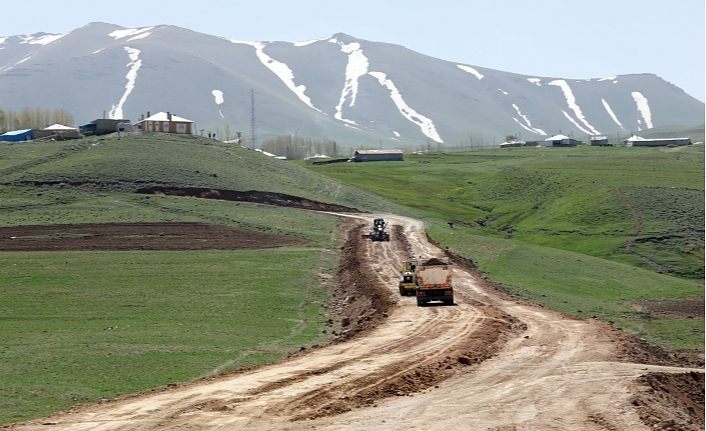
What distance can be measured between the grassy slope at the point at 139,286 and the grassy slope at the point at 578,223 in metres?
14.3

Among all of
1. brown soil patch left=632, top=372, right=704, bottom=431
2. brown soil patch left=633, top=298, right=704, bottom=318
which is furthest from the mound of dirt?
brown soil patch left=633, top=298, right=704, bottom=318

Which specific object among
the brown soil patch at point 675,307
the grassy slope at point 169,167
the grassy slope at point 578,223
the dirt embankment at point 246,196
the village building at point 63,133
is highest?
the village building at point 63,133

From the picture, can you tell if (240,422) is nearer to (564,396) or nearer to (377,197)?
(564,396)

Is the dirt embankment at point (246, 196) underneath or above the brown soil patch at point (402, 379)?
above

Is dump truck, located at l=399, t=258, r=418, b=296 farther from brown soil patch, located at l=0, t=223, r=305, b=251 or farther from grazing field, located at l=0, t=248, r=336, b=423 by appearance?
brown soil patch, located at l=0, t=223, r=305, b=251

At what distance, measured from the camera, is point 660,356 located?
45688 millimetres

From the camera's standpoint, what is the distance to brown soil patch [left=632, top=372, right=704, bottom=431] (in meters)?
31.3

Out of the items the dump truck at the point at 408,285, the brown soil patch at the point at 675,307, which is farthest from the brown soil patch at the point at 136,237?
the brown soil patch at the point at 675,307

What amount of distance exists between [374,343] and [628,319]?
922 inches

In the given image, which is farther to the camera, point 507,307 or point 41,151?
point 41,151

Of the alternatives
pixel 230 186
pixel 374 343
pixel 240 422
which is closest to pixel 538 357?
pixel 374 343

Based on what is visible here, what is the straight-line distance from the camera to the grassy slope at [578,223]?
75438 mm

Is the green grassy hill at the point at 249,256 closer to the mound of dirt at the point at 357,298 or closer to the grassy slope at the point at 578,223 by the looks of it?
the grassy slope at the point at 578,223

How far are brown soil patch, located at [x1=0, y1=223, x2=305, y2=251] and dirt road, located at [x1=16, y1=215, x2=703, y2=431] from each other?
37006 millimetres
